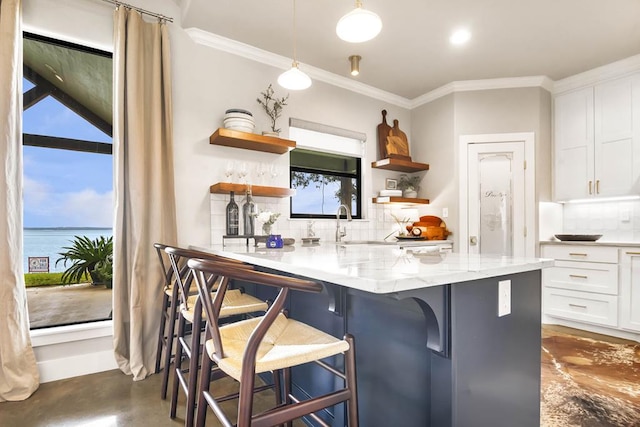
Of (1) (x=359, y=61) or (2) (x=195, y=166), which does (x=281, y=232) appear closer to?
(2) (x=195, y=166)

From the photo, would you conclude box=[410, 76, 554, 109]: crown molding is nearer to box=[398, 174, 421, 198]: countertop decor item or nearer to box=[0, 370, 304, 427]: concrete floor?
box=[398, 174, 421, 198]: countertop decor item

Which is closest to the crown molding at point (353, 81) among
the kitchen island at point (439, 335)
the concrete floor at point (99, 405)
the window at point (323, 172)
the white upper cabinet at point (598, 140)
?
the white upper cabinet at point (598, 140)

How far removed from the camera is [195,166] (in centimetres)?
291

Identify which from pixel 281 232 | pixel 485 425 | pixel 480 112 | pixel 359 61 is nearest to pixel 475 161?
pixel 480 112

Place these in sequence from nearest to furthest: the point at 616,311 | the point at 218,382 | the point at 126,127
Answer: the point at 218,382
the point at 126,127
the point at 616,311

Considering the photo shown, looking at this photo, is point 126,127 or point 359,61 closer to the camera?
point 126,127

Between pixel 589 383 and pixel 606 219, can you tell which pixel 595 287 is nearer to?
pixel 606 219

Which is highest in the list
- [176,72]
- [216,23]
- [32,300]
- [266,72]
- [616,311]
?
[216,23]

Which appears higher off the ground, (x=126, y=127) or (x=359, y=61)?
(x=359, y=61)

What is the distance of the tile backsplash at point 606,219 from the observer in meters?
3.63

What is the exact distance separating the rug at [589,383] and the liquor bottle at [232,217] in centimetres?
245

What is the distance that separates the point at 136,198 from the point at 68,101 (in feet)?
2.96

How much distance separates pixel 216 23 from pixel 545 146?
12.4 ft

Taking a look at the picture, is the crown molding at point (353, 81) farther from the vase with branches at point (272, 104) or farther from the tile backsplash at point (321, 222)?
the tile backsplash at point (321, 222)
